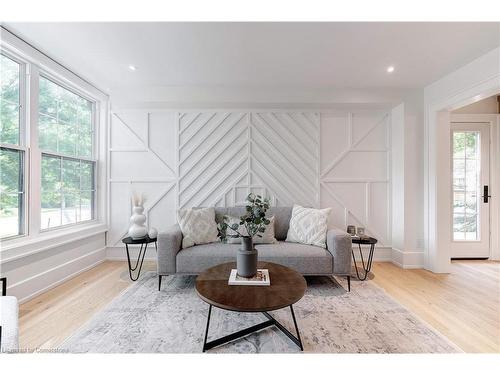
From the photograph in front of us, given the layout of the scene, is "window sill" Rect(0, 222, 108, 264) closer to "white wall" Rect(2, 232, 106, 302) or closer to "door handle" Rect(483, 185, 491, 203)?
"white wall" Rect(2, 232, 106, 302)

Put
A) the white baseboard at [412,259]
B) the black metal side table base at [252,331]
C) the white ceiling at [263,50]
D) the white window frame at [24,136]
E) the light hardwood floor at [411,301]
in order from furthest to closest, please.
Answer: the white baseboard at [412,259] < the white window frame at [24,136] < the white ceiling at [263,50] < the light hardwood floor at [411,301] < the black metal side table base at [252,331]

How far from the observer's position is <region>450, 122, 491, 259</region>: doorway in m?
3.67

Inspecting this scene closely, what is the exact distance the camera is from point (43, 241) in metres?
2.49

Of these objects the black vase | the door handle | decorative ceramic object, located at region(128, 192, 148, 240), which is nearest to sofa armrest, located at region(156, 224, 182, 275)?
decorative ceramic object, located at region(128, 192, 148, 240)

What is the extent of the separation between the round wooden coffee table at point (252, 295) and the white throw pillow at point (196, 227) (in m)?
0.88

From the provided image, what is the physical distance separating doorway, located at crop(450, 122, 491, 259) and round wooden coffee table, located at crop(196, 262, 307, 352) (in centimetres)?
358

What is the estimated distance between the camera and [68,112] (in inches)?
121

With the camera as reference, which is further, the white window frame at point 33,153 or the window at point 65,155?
the window at point 65,155

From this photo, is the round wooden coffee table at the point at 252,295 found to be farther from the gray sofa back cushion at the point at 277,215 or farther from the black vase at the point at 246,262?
the gray sofa back cushion at the point at 277,215

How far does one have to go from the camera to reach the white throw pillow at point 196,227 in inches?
110

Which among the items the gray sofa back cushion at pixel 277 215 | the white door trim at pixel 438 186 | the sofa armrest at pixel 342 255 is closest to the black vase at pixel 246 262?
the sofa armrest at pixel 342 255

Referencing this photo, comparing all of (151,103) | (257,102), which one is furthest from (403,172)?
(151,103)

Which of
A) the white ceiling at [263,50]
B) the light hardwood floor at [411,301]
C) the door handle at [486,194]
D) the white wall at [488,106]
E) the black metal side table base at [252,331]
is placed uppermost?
the white ceiling at [263,50]

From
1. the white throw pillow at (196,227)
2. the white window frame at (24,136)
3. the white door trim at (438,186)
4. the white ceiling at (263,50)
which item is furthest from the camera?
the white door trim at (438,186)
